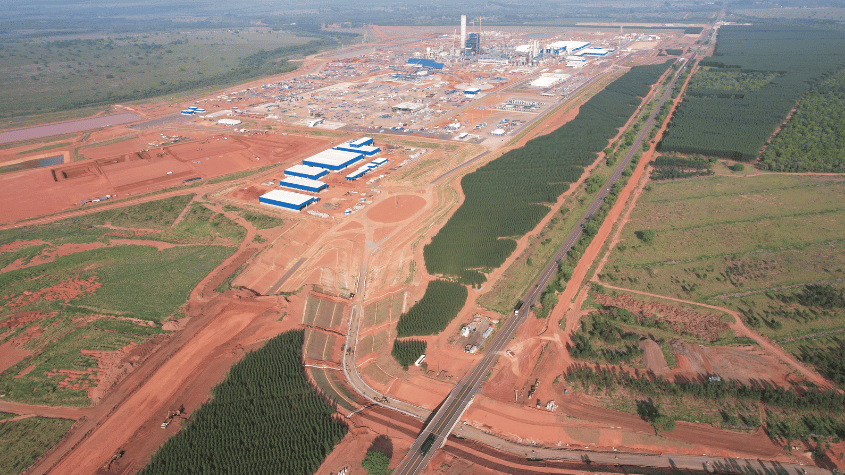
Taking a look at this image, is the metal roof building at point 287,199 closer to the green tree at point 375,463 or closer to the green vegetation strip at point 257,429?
the green vegetation strip at point 257,429

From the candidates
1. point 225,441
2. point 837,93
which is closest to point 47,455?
point 225,441

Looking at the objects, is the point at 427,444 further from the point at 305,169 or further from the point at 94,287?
the point at 305,169

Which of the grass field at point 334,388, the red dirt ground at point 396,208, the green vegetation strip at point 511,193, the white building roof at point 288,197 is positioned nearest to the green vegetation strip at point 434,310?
the green vegetation strip at point 511,193

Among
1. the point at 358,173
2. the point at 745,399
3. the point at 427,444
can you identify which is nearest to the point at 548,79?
the point at 358,173

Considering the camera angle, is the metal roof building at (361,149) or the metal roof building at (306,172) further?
the metal roof building at (361,149)

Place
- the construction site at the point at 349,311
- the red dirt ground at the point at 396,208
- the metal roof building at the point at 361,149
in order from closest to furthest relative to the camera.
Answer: the construction site at the point at 349,311 → the red dirt ground at the point at 396,208 → the metal roof building at the point at 361,149

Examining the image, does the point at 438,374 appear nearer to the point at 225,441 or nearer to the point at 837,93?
the point at 225,441

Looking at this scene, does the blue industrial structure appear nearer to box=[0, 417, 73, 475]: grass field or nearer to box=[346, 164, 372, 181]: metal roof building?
box=[346, 164, 372, 181]: metal roof building

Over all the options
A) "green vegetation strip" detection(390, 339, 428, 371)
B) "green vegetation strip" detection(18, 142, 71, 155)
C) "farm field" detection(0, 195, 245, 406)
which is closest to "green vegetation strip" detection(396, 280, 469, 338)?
"green vegetation strip" detection(390, 339, 428, 371)
